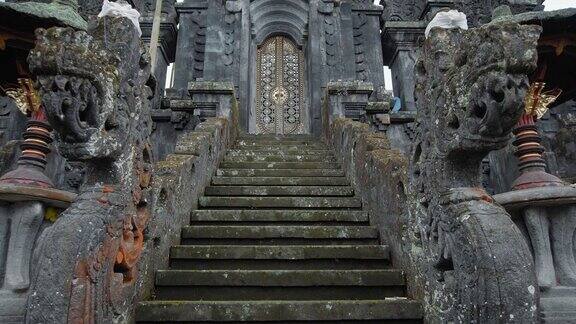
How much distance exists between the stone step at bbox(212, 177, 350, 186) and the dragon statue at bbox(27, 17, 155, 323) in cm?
272

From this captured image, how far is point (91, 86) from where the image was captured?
2.72 meters

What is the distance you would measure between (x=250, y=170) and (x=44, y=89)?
3998 mm

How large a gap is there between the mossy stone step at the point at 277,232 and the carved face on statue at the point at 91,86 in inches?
65.1

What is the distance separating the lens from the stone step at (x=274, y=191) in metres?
5.60

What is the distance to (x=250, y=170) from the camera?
6.40m

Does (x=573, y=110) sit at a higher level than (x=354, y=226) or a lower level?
higher

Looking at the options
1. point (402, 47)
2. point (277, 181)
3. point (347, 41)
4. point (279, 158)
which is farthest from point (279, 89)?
point (277, 181)

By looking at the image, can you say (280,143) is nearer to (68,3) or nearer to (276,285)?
(68,3)

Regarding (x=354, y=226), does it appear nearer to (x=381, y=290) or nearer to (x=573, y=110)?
(x=381, y=290)

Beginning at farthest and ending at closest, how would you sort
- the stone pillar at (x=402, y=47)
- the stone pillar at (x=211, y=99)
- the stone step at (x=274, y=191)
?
the stone pillar at (x=402, y=47) < the stone pillar at (x=211, y=99) < the stone step at (x=274, y=191)

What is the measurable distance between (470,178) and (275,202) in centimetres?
285

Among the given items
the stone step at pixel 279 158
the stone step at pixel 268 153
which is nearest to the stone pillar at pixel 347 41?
the stone step at pixel 268 153

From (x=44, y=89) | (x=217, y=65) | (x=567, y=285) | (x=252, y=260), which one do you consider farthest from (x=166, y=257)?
(x=217, y=65)

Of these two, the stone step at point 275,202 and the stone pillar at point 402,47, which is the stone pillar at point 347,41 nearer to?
the stone pillar at point 402,47
